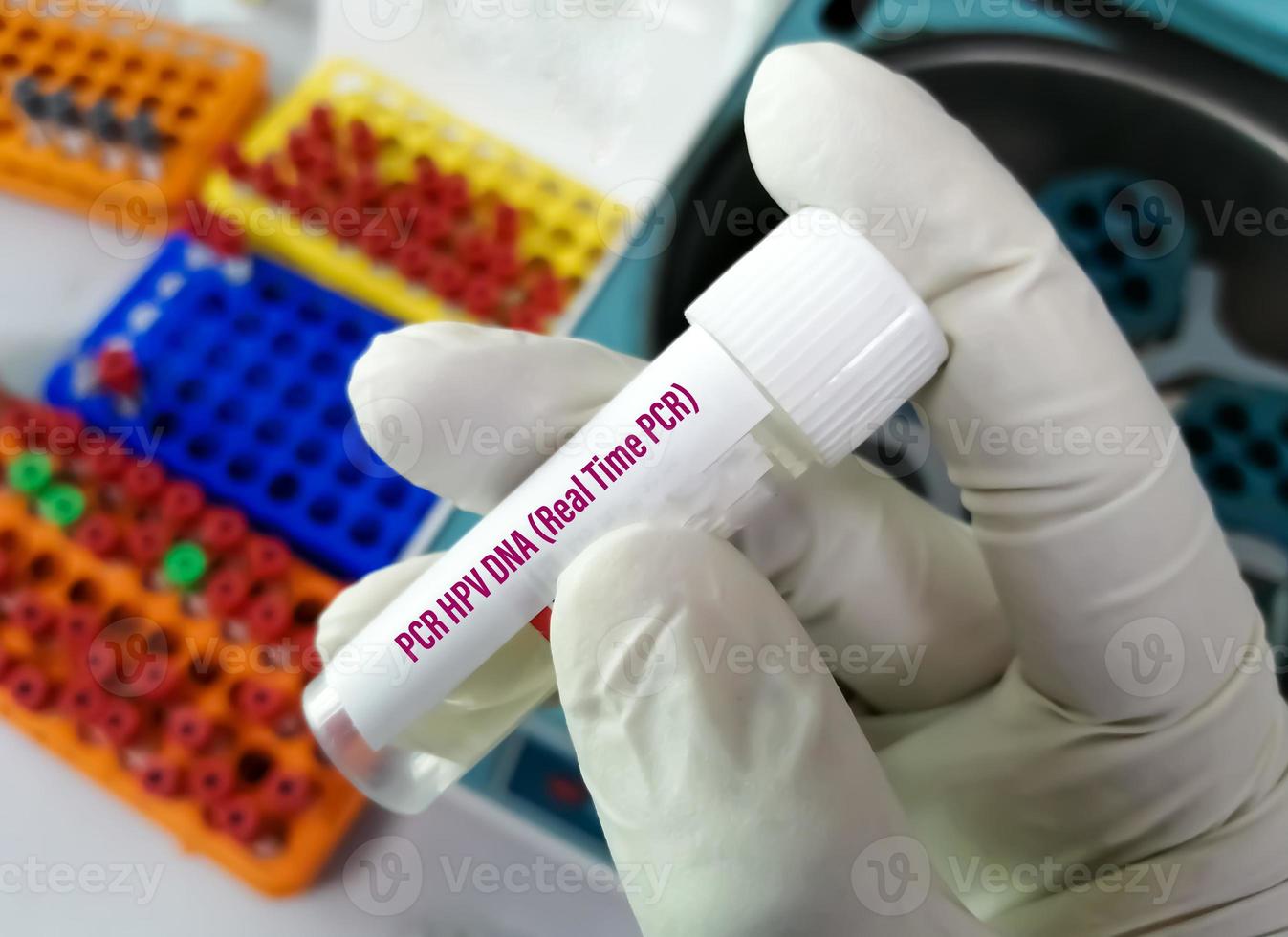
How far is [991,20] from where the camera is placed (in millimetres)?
594

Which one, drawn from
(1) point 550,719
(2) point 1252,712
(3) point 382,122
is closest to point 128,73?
(3) point 382,122

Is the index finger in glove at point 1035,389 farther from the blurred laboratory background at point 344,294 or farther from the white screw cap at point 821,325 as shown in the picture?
the blurred laboratory background at point 344,294

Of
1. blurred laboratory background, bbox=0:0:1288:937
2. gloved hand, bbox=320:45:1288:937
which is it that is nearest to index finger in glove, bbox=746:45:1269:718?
gloved hand, bbox=320:45:1288:937

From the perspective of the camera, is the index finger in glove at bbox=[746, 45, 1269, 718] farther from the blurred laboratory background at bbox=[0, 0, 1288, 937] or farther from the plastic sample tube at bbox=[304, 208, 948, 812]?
the blurred laboratory background at bbox=[0, 0, 1288, 937]

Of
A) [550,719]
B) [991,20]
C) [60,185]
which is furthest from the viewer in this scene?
[60,185]

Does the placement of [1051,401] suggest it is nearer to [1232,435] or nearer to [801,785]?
[801,785]

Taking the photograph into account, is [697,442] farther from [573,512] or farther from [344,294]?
[344,294]

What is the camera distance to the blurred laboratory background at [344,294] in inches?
21.3

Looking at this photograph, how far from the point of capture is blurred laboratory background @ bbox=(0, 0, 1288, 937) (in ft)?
1.78

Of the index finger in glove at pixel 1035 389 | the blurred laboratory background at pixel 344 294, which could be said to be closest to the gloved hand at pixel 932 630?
the index finger in glove at pixel 1035 389

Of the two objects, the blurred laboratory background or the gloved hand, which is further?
the blurred laboratory background

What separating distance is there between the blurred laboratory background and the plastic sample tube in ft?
0.51

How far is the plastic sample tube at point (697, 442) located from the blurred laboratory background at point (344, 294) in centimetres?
16

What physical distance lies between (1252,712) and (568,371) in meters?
0.32
